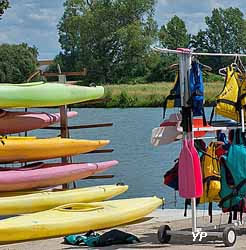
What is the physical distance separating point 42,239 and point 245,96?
2402mm

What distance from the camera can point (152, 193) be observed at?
12672 millimetres

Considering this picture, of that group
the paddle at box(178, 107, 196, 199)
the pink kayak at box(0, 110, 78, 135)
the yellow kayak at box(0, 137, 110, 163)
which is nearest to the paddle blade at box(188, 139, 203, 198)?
the paddle at box(178, 107, 196, 199)

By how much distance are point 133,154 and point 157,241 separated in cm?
1080

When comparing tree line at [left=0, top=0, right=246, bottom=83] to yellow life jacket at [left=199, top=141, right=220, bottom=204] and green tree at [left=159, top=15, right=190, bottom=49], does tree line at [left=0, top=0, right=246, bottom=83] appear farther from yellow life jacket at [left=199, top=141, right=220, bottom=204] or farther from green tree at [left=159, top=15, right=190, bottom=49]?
yellow life jacket at [left=199, top=141, right=220, bottom=204]

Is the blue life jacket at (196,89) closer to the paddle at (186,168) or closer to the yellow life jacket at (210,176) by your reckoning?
the paddle at (186,168)

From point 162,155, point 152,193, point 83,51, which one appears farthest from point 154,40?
point 152,193

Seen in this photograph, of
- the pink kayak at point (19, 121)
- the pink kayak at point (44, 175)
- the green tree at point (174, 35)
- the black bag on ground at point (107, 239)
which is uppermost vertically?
the green tree at point (174, 35)

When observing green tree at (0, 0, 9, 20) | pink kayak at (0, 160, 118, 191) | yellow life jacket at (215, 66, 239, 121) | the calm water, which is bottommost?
the calm water

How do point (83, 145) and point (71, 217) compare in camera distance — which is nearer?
point (71, 217)

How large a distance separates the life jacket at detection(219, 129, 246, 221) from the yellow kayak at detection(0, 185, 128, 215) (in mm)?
2574

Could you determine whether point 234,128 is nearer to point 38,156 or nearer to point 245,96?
point 245,96

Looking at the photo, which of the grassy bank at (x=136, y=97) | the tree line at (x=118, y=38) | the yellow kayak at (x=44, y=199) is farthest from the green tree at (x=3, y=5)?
the tree line at (x=118, y=38)

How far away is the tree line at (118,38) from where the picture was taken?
121 ft

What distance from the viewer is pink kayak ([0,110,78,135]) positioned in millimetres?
9414
